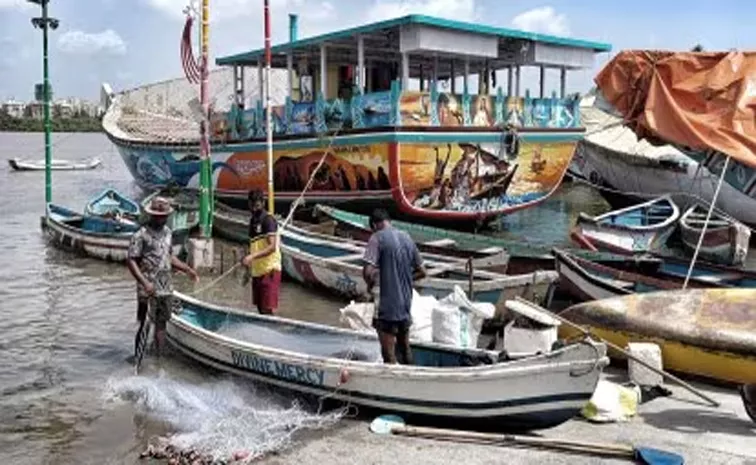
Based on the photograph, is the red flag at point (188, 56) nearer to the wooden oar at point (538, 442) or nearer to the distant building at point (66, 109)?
the wooden oar at point (538, 442)

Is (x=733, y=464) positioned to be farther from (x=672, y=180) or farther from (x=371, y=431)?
(x=672, y=180)

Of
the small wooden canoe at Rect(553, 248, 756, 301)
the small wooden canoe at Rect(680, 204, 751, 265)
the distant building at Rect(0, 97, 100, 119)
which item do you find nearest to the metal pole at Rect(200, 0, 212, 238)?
the small wooden canoe at Rect(553, 248, 756, 301)

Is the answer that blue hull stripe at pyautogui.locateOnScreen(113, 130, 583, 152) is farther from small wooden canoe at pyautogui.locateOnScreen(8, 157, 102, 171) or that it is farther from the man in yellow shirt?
small wooden canoe at pyautogui.locateOnScreen(8, 157, 102, 171)

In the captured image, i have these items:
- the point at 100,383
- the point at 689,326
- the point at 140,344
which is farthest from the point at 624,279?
the point at 100,383

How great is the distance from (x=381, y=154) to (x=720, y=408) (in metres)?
11.0

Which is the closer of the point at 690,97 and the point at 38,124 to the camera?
the point at 690,97

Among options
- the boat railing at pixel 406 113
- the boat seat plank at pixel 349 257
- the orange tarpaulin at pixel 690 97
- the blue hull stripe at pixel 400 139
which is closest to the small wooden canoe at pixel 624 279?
the orange tarpaulin at pixel 690 97

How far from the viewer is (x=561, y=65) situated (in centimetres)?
2058

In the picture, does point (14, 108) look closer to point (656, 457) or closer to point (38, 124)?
point (38, 124)

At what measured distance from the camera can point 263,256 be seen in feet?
32.1

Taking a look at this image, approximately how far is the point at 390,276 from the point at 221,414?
204cm

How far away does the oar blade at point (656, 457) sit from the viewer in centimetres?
597

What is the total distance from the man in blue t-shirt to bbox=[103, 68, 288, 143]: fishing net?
68.4 ft

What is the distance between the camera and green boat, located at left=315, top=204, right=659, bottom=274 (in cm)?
1251
